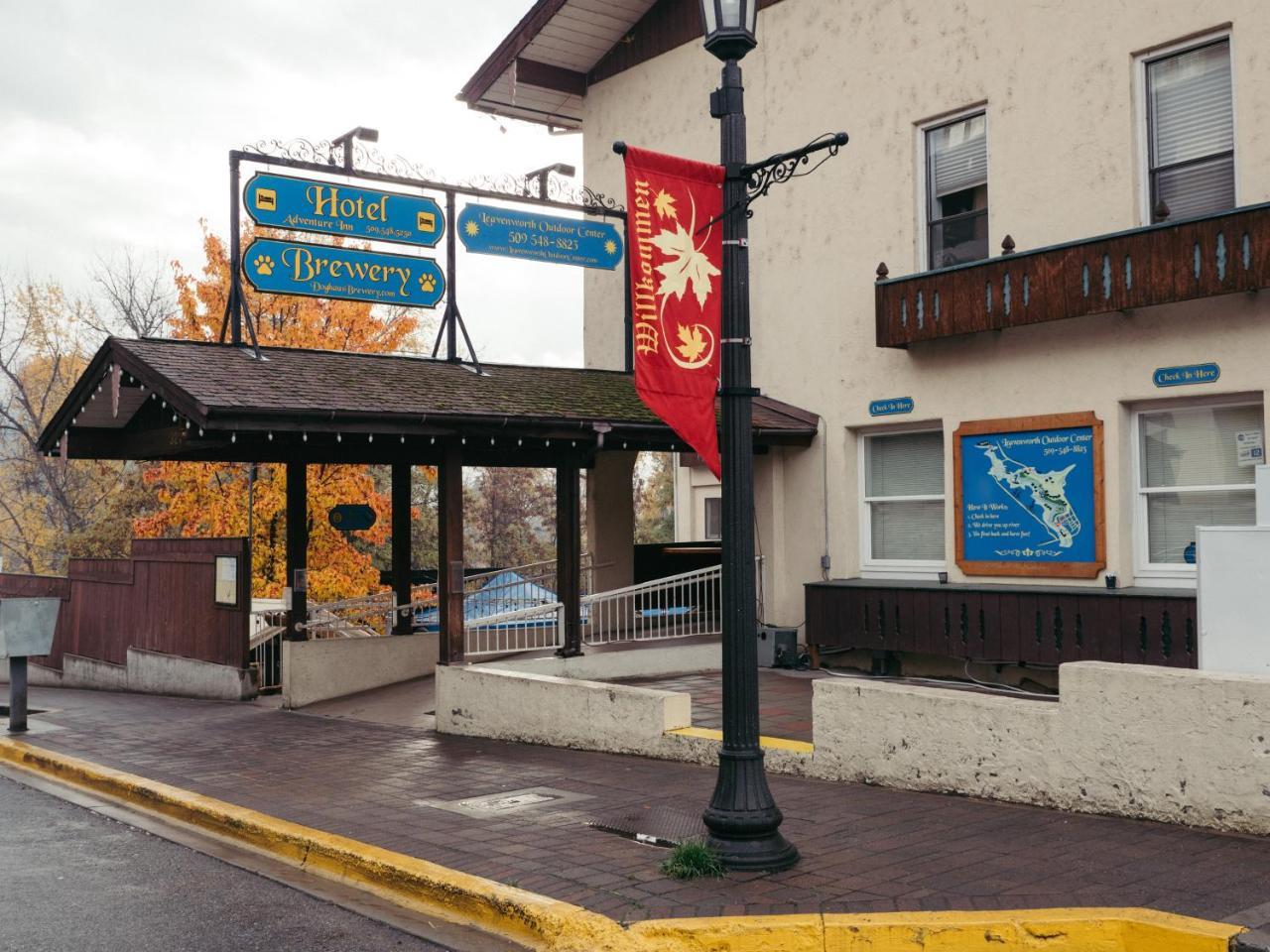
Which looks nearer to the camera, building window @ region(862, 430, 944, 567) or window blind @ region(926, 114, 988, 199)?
window blind @ region(926, 114, 988, 199)

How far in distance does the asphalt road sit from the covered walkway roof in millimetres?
4099

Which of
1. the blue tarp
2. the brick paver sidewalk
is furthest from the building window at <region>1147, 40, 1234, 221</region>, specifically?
the blue tarp

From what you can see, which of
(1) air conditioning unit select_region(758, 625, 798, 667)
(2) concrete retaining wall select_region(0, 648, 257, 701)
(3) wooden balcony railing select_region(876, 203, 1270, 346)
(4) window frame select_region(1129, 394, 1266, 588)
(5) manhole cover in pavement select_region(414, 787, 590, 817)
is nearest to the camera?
(5) manhole cover in pavement select_region(414, 787, 590, 817)

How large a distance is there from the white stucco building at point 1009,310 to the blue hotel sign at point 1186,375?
0.03 metres

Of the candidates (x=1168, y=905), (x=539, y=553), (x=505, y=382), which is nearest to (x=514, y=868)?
(x=1168, y=905)

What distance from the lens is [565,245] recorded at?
1564cm

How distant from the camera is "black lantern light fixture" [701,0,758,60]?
6152 millimetres

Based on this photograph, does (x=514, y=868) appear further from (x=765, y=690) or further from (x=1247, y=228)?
(x=1247, y=228)

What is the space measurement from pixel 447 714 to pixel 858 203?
23.2ft

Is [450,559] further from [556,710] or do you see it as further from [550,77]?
[550,77]

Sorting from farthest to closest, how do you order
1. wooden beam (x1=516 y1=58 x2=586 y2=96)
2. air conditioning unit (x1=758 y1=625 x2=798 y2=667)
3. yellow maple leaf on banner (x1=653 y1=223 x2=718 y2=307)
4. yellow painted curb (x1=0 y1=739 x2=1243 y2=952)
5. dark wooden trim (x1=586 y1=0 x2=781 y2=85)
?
wooden beam (x1=516 y1=58 x2=586 y2=96) → dark wooden trim (x1=586 y1=0 x2=781 y2=85) → air conditioning unit (x1=758 y1=625 x2=798 y2=667) → yellow maple leaf on banner (x1=653 y1=223 x2=718 y2=307) → yellow painted curb (x1=0 y1=739 x2=1243 y2=952)

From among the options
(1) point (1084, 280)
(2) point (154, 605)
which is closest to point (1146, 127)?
(1) point (1084, 280)

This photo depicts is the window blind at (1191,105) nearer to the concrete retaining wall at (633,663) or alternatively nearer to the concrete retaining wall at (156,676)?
the concrete retaining wall at (633,663)

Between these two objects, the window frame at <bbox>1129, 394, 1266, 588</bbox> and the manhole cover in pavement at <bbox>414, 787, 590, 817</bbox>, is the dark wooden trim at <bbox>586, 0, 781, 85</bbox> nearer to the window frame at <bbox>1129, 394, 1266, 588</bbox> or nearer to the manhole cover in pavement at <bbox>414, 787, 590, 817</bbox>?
the window frame at <bbox>1129, 394, 1266, 588</bbox>
